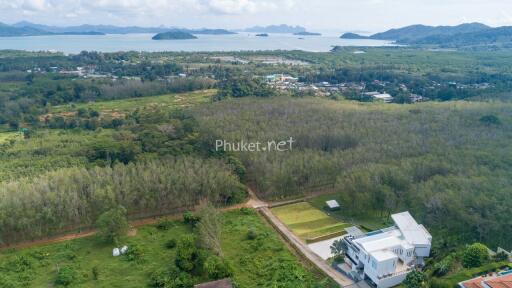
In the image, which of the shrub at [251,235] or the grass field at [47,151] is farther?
the grass field at [47,151]

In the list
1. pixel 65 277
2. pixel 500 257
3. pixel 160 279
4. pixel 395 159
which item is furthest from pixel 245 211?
pixel 500 257

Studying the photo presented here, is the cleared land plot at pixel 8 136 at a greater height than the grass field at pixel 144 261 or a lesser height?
greater

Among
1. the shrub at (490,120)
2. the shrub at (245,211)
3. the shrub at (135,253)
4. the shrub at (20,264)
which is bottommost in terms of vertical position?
the shrub at (20,264)

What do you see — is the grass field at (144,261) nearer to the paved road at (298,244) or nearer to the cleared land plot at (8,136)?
the paved road at (298,244)

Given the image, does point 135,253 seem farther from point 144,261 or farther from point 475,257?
point 475,257

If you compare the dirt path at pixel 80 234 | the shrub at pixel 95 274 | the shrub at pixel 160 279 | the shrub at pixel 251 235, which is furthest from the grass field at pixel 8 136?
the shrub at pixel 251 235

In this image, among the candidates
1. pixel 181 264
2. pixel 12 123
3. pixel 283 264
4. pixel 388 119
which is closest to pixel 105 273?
pixel 181 264
